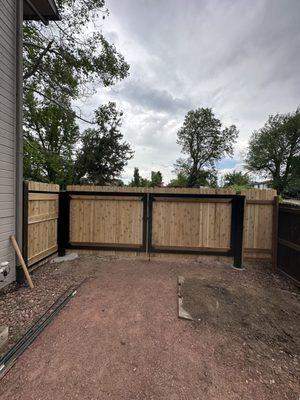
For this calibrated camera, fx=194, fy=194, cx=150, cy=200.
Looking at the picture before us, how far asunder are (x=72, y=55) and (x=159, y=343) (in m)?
7.38

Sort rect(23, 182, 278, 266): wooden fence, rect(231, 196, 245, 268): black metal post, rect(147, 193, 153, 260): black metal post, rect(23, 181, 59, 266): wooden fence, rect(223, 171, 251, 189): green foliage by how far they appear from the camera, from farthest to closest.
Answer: rect(223, 171, 251, 189): green foliage → rect(147, 193, 153, 260): black metal post → rect(23, 182, 278, 266): wooden fence → rect(231, 196, 245, 268): black metal post → rect(23, 181, 59, 266): wooden fence

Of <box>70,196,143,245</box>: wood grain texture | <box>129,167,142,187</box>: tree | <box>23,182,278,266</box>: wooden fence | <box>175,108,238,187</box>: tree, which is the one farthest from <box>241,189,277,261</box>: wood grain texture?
<box>129,167,142,187</box>: tree

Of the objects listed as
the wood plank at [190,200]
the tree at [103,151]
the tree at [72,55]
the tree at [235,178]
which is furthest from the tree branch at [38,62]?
the tree at [235,178]

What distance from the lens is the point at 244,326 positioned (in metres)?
2.52

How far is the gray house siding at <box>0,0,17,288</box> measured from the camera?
309 cm

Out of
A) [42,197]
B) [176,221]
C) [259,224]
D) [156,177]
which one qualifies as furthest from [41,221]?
[156,177]

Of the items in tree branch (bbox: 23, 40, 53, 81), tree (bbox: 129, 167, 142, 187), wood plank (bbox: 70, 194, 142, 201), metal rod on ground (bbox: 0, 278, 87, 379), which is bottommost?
metal rod on ground (bbox: 0, 278, 87, 379)

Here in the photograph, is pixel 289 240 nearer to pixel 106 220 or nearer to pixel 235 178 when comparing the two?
pixel 106 220

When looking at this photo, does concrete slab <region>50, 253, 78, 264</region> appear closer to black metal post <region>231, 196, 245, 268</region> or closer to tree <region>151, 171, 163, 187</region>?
black metal post <region>231, 196, 245, 268</region>

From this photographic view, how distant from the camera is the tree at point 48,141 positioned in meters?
8.87

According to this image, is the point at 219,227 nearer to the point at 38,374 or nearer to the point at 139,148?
the point at 38,374

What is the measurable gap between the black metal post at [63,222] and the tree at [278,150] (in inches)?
919

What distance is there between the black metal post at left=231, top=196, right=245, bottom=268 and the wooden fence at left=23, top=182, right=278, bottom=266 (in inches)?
3.0

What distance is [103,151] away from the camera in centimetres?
1521
